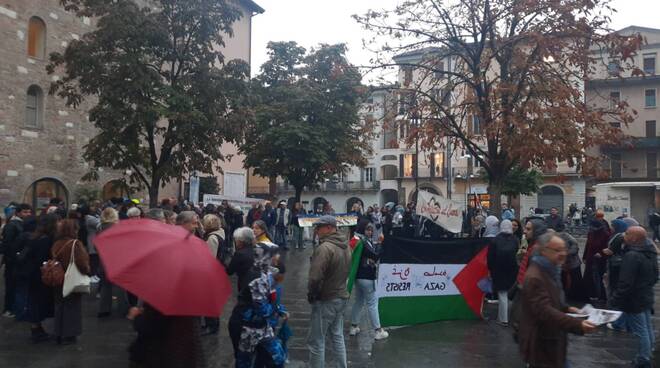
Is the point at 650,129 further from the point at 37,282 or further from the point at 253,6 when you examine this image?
the point at 37,282

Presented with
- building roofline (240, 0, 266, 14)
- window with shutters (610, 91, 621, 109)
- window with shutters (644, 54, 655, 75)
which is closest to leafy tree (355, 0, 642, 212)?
window with shutters (610, 91, 621, 109)

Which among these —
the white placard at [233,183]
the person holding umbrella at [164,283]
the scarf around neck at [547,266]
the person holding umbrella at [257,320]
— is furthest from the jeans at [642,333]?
the white placard at [233,183]

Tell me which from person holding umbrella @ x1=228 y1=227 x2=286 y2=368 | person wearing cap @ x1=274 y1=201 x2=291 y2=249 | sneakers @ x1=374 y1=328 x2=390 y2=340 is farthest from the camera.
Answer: person wearing cap @ x1=274 y1=201 x2=291 y2=249

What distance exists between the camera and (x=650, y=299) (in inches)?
272

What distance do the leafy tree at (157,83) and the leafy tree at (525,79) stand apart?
13.4 ft

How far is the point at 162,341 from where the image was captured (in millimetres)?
4156

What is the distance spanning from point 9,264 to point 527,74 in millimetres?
10687

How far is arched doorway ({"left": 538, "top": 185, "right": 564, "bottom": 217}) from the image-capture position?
2056 inches

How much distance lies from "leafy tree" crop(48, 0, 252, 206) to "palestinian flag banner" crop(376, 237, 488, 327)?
7.18 meters

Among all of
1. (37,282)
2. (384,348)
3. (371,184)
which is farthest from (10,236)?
(371,184)

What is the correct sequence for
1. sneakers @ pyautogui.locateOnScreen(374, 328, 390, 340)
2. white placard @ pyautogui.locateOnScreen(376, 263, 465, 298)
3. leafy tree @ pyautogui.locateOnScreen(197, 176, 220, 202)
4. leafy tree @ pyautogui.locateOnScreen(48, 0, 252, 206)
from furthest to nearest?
1. leafy tree @ pyautogui.locateOnScreen(197, 176, 220, 202)
2. leafy tree @ pyautogui.locateOnScreen(48, 0, 252, 206)
3. white placard @ pyautogui.locateOnScreen(376, 263, 465, 298)
4. sneakers @ pyautogui.locateOnScreen(374, 328, 390, 340)

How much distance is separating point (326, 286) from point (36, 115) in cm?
2199

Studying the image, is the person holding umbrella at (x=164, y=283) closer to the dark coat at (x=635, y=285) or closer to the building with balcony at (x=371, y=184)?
the dark coat at (x=635, y=285)

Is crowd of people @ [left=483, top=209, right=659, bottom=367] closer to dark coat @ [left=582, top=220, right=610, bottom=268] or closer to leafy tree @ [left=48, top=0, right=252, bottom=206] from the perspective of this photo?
dark coat @ [left=582, top=220, right=610, bottom=268]
